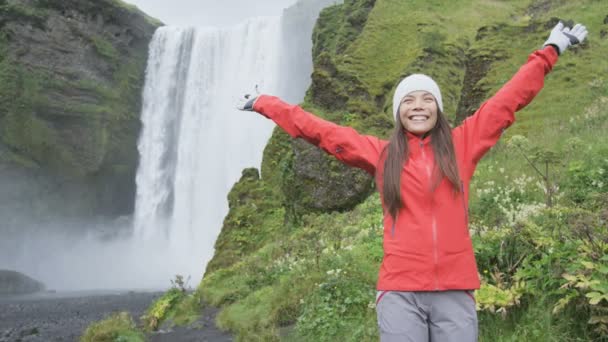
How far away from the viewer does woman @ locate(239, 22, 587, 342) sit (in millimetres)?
2494

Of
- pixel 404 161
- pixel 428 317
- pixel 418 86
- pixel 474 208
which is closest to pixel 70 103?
pixel 474 208

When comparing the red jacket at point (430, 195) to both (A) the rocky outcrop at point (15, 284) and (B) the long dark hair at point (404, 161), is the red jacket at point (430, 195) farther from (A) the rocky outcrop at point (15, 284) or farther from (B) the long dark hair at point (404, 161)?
(A) the rocky outcrop at point (15, 284)

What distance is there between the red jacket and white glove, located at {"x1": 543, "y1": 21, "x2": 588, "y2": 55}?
2.0 inches

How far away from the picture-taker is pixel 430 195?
8.59 feet

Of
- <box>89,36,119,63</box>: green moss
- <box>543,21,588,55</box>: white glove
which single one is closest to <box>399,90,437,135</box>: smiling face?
<box>543,21,588,55</box>: white glove

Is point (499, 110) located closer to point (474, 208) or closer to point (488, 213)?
point (488, 213)

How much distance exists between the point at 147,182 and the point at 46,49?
13.4 m

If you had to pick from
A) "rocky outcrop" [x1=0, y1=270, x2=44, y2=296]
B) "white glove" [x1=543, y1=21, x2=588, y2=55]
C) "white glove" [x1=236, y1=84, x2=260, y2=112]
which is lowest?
"rocky outcrop" [x1=0, y1=270, x2=44, y2=296]

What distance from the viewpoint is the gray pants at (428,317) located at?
243cm

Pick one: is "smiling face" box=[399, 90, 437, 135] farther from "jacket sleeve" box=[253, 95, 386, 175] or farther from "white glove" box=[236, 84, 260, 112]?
"white glove" box=[236, 84, 260, 112]

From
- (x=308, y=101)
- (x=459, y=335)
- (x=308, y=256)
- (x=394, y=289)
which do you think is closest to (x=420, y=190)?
(x=394, y=289)

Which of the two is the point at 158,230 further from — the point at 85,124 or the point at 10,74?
the point at 10,74

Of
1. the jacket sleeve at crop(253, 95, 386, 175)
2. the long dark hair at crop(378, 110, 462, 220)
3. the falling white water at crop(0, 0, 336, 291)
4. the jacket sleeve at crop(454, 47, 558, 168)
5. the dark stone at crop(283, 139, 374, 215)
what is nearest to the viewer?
the long dark hair at crop(378, 110, 462, 220)

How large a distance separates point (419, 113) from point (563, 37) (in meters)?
0.99
